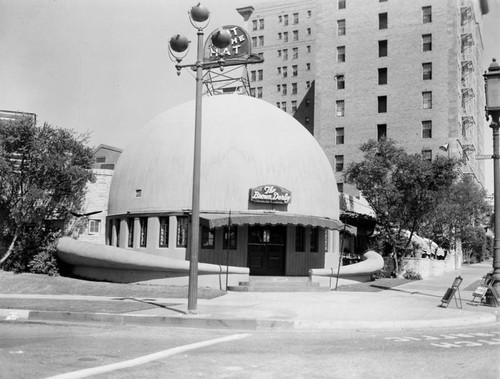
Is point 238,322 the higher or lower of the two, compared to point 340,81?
lower

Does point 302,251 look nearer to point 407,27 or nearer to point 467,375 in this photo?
point 467,375

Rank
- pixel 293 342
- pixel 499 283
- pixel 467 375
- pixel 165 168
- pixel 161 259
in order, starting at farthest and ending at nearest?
1. pixel 165 168
2. pixel 161 259
3. pixel 499 283
4. pixel 293 342
5. pixel 467 375

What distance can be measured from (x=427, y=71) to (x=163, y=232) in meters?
50.6

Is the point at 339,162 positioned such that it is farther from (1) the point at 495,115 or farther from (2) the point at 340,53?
(1) the point at 495,115

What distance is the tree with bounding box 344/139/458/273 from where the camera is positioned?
33125 millimetres

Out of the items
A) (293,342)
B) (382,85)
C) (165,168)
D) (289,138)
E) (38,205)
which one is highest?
(382,85)

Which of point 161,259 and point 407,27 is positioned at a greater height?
point 407,27

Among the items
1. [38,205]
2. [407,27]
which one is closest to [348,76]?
[407,27]


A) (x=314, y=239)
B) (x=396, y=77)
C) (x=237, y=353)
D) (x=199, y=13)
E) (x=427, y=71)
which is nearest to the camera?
(x=237, y=353)

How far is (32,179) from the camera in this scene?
90.4 ft

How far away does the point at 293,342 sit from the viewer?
11016mm

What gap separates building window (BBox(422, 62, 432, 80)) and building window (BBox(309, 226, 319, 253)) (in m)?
45.7

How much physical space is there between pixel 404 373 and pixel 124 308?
896cm

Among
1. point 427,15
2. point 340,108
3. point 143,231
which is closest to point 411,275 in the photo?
point 143,231
